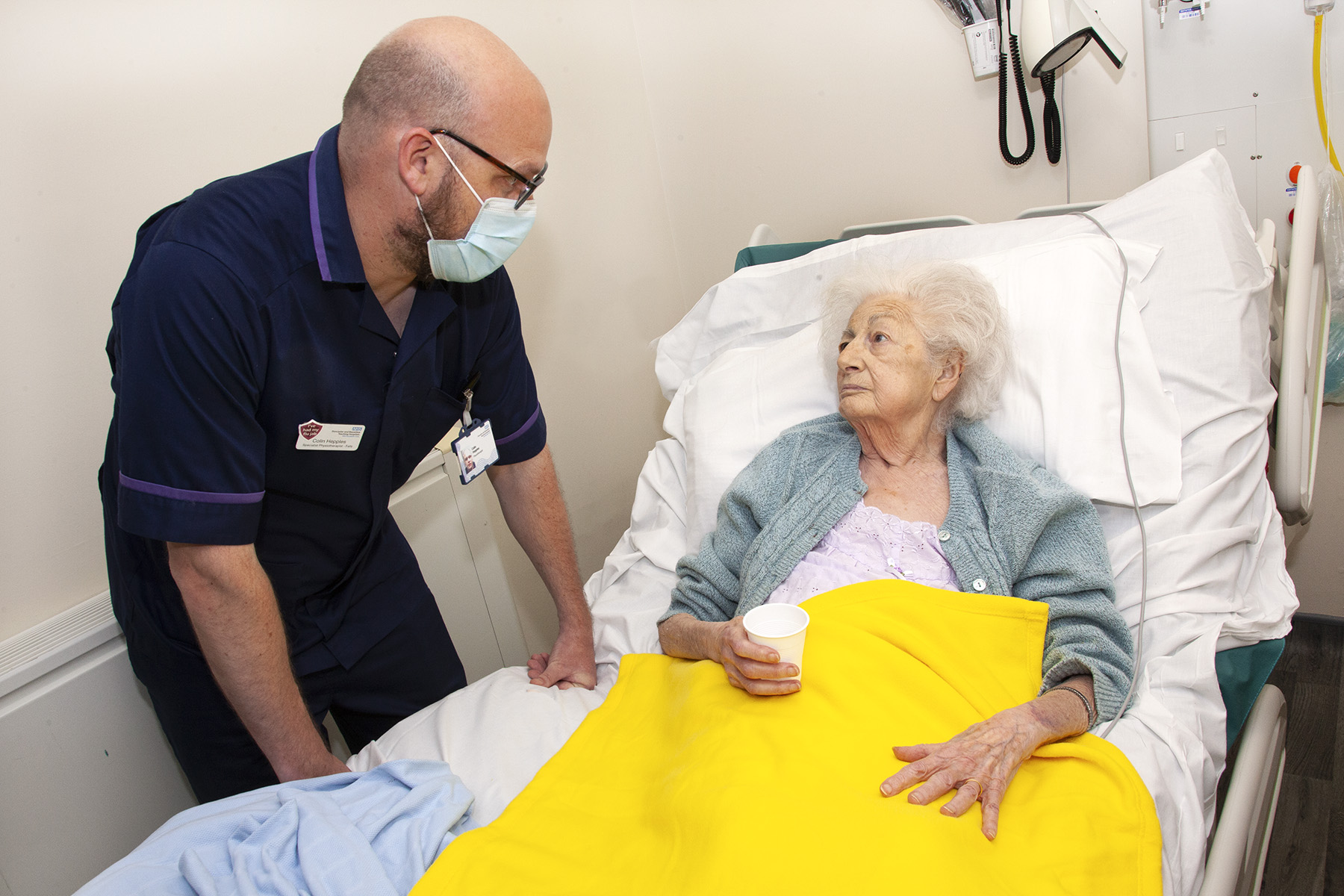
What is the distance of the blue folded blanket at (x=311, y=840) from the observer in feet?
3.56

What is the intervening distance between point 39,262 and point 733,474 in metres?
1.38

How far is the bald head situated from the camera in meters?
1.30

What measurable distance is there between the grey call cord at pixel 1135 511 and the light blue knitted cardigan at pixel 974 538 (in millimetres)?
27

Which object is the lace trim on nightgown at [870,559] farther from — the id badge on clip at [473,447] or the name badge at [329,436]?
the name badge at [329,436]

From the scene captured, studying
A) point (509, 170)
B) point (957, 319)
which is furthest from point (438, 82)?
point (957, 319)

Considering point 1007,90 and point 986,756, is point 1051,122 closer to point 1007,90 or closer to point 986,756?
point 1007,90

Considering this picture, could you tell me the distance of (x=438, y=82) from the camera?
1.30m

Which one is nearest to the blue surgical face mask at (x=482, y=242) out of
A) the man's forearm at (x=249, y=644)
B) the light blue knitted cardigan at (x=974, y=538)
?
the man's forearm at (x=249, y=644)

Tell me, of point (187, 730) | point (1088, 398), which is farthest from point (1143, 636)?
point (187, 730)

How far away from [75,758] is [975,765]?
1537 millimetres

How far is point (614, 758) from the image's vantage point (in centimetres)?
138

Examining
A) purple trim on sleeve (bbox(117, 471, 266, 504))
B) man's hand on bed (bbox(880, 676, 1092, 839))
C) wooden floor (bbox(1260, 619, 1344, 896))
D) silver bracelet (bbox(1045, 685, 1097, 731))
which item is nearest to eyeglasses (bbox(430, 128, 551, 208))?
purple trim on sleeve (bbox(117, 471, 266, 504))

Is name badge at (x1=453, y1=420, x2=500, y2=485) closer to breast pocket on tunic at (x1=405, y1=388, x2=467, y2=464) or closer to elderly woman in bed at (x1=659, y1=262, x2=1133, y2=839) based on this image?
breast pocket on tunic at (x1=405, y1=388, x2=467, y2=464)

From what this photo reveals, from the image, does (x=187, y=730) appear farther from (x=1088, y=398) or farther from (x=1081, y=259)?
(x=1081, y=259)
